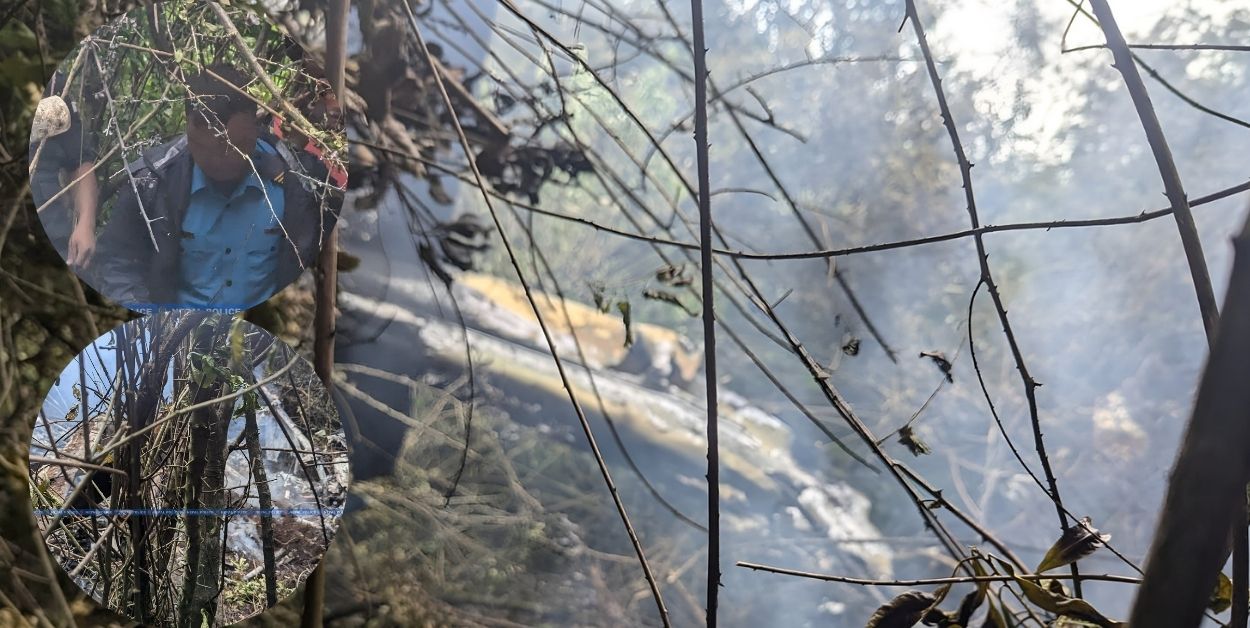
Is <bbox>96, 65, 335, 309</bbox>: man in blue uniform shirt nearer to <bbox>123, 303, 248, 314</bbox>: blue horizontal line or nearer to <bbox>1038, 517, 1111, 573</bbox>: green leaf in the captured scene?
<bbox>123, 303, 248, 314</bbox>: blue horizontal line

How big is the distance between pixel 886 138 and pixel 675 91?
1.06ft

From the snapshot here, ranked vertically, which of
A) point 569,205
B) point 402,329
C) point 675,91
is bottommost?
point 402,329

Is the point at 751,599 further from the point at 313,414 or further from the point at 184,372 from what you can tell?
the point at 184,372

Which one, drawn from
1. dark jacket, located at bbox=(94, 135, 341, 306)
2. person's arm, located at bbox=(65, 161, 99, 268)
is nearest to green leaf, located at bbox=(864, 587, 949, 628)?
dark jacket, located at bbox=(94, 135, 341, 306)

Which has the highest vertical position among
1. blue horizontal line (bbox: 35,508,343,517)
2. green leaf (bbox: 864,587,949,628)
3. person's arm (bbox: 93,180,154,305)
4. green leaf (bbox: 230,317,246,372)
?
person's arm (bbox: 93,180,154,305)

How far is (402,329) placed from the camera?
3.87 ft

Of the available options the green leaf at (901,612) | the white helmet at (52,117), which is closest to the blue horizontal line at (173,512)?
the white helmet at (52,117)

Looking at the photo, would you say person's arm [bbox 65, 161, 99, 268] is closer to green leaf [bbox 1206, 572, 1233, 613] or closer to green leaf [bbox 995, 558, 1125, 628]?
green leaf [bbox 995, 558, 1125, 628]

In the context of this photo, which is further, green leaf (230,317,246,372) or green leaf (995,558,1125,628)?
green leaf (230,317,246,372)

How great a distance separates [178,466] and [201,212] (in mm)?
249

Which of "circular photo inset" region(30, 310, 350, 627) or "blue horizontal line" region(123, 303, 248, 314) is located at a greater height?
"blue horizontal line" region(123, 303, 248, 314)

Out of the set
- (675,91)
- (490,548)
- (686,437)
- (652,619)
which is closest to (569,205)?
(675,91)

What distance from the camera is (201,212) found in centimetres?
80

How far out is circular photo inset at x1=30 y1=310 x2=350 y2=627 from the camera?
798mm
